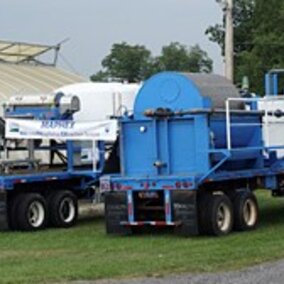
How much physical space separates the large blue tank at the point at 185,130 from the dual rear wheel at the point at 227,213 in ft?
1.86

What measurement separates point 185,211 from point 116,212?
5.22 feet

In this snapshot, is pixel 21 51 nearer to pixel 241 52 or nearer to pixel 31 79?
pixel 31 79

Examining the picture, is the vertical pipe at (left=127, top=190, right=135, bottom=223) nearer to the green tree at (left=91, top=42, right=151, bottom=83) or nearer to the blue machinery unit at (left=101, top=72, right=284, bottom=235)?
the blue machinery unit at (left=101, top=72, right=284, bottom=235)

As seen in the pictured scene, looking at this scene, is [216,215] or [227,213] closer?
[216,215]

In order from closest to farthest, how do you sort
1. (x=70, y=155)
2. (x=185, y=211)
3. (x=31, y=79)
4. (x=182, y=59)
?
(x=185, y=211) → (x=70, y=155) → (x=31, y=79) → (x=182, y=59)

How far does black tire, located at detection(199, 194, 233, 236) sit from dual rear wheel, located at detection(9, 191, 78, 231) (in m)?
4.12

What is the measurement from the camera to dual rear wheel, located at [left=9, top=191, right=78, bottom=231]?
18.5 m

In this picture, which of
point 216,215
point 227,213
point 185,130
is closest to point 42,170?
point 185,130

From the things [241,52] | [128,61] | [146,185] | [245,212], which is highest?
[128,61]

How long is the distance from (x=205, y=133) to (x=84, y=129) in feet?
13.3

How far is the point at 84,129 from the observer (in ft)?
63.6

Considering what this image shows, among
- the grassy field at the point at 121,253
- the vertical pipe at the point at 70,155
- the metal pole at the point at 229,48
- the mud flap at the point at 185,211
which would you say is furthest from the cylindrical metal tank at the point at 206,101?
the metal pole at the point at 229,48

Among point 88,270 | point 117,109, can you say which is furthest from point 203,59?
point 88,270

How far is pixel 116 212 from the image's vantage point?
17.0 meters
